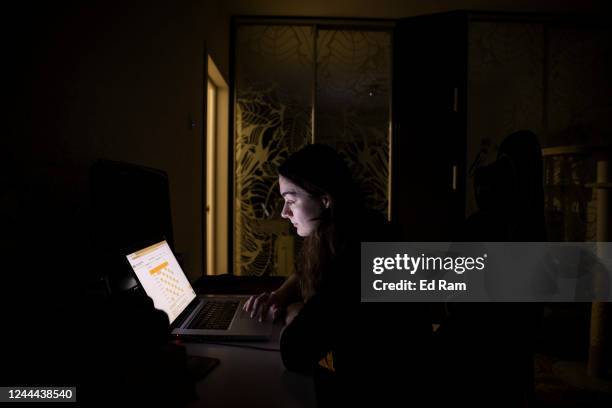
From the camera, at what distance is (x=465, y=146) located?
3.12 meters

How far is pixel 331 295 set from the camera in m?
0.95

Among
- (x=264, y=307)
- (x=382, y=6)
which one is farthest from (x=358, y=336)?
(x=382, y=6)

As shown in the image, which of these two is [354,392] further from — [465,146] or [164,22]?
[465,146]

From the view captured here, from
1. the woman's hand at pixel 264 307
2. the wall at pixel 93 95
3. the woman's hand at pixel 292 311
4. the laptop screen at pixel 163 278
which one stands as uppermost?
the wall at pixel 93 95

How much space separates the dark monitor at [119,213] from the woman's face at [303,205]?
0.41 metres

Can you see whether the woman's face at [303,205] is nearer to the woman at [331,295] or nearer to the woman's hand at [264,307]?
the woman at [331,295]

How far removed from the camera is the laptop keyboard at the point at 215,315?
40.8 inches

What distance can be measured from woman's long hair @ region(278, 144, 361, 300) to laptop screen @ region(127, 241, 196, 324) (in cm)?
42

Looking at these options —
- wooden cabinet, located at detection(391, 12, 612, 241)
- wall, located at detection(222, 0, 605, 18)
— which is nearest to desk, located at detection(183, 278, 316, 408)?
wooden cabinet, located at detection(391, 12, 612, 241)

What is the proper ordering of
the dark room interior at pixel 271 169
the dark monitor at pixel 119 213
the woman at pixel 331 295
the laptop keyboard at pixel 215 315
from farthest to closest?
the laptop keyboard at pixel 215 315
the woman at pixel 331 295
the dark monitor at pixel 119 213
the dark room interior at pixel 271 169

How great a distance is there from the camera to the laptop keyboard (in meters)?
1.04

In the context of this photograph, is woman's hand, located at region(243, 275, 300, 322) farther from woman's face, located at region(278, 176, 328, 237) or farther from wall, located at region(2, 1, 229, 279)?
wall, located at region(2, 1, 229, 279)

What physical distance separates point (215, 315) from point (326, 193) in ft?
1.67

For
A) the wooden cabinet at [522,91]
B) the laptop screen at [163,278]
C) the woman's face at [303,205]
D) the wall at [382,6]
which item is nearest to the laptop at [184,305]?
the laptop screen at [163,278]
